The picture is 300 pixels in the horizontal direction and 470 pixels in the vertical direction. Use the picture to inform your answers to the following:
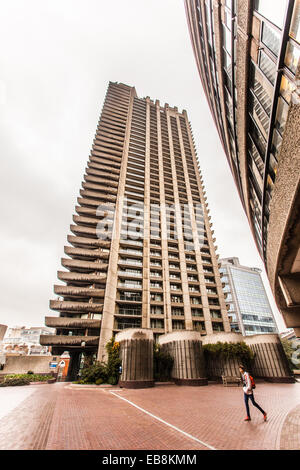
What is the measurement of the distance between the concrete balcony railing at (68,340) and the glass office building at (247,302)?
1747 inches

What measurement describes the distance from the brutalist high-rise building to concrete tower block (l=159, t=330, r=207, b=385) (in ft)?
36.1

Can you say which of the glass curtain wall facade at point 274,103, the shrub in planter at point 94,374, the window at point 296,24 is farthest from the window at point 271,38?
the shrub in planter at point 94,374

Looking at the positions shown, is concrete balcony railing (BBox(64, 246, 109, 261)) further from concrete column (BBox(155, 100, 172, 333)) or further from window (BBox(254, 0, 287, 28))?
window (BBox(254, 0, 287, 28))

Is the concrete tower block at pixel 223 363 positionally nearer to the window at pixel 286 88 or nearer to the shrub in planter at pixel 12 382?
the shrub in planter at pixel 12 382

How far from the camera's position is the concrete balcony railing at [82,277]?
1243 inches

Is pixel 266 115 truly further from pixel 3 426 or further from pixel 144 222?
→ pixel 144 222

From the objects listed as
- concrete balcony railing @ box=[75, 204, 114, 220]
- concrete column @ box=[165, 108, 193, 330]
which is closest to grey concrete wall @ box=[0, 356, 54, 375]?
concrete column @ box=[165, 108, 193, 330]

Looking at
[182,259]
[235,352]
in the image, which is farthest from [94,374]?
[182,259]

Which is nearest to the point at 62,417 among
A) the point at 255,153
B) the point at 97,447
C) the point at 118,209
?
the point at 97,447

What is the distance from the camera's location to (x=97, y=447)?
14.4 ft

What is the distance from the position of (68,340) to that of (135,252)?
16682 mm

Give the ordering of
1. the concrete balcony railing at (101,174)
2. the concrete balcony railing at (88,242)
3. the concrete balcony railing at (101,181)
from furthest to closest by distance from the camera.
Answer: the concrete balcony railing at (101,174), the concrete balcony railing at (101,181), the concrete balcony railing at (88,242)

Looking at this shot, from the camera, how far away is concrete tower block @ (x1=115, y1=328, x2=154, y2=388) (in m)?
17.0
